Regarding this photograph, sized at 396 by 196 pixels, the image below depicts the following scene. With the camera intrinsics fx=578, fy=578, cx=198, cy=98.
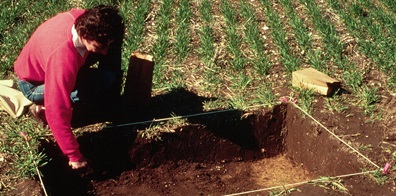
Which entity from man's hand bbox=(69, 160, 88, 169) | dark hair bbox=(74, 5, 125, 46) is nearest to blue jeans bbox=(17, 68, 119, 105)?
man's hand bbox=(69, 160, 88, 169)

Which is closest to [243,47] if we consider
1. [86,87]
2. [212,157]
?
[212,157]

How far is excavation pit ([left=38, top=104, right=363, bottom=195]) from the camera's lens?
4797 mm

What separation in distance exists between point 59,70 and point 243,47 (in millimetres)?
2861

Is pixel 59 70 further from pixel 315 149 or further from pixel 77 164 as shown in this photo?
pixel 315 149

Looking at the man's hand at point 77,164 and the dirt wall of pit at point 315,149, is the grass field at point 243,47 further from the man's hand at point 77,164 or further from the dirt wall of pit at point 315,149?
the man's hand at point 77,164

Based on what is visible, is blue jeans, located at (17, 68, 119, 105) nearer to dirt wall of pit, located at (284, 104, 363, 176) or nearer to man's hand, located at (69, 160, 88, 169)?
man's hand, located at (69, 160, 88, 169)

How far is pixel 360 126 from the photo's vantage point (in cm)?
504

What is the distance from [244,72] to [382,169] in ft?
6.11

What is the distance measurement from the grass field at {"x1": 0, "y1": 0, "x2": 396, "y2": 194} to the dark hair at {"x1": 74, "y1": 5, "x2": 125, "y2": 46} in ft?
3.65

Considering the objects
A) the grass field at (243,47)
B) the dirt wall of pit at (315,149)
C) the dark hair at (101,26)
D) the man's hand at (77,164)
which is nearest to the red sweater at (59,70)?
the man's hand at (77,164)

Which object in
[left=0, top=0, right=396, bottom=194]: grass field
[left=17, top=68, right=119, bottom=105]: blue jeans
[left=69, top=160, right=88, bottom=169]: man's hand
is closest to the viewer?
[left=69, top=160, right=88, bottom=169]: man's hand

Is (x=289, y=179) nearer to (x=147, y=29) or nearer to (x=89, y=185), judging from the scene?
(x=89, y=185)

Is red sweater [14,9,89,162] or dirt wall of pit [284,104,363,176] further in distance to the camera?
dirt wall of pit [284,104,363,176]

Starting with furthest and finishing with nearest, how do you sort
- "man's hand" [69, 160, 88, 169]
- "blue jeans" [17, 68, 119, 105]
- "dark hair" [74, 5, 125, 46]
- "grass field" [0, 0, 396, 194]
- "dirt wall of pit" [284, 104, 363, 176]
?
"grass field" [0, 0, 396, 194] < "dirt wall of pit" [284, 104, 363, 176] < "blue jeans" [17, 68, 119, 105] < "man's hand" [69, 160, 88, 169] < "dark hair" [74, 5, 125, 46]
